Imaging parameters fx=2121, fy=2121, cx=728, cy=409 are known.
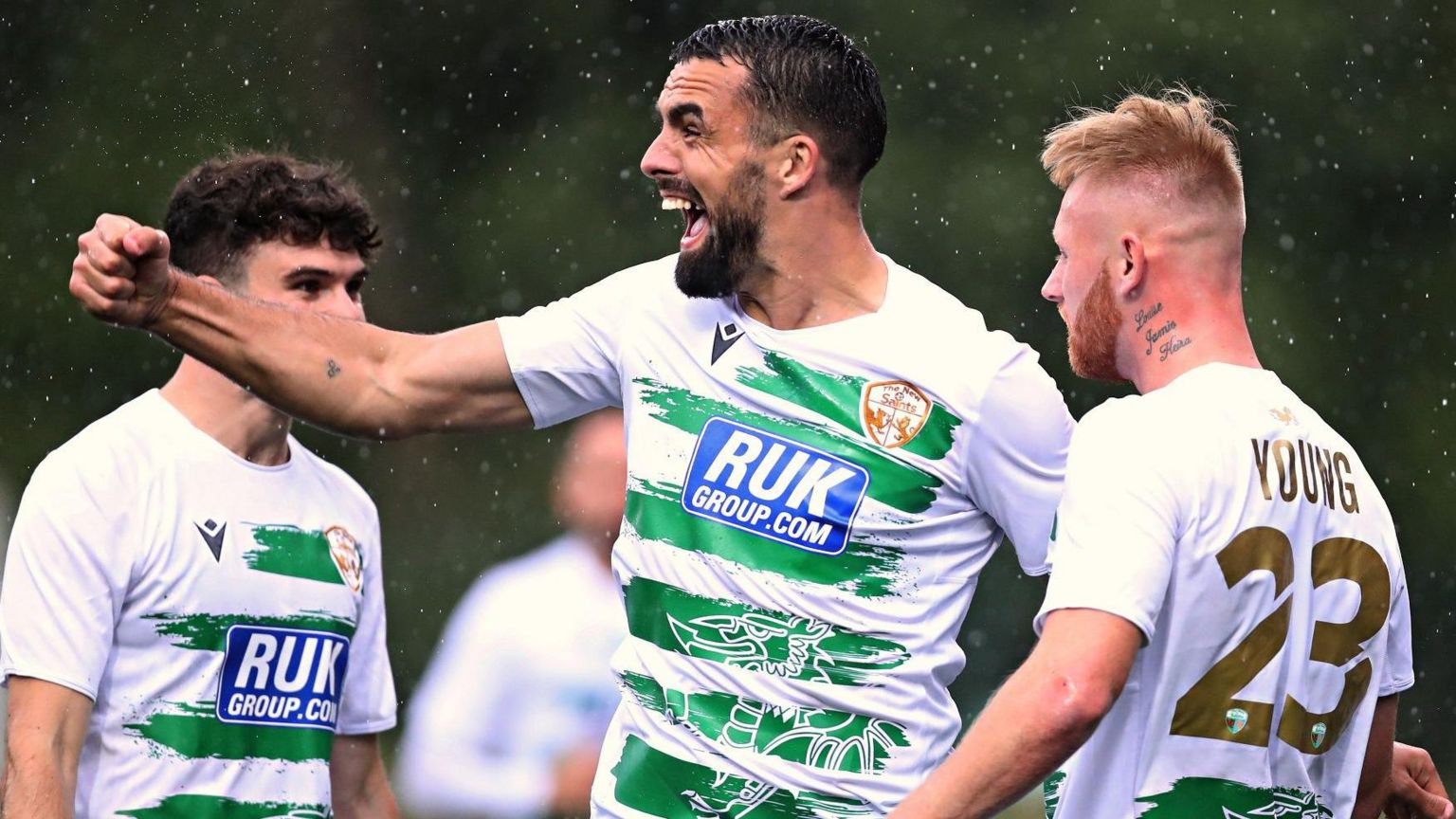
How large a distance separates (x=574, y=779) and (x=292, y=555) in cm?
125

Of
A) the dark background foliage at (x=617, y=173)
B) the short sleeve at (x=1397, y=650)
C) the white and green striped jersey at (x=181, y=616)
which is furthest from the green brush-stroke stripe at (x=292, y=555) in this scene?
the dark background foliage at (x=617, y=173)

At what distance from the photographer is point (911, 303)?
14.9ft

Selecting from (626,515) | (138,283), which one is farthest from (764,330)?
(138,283)

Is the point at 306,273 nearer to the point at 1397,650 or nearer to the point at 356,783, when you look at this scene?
the point at 356,783

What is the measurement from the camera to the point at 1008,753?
3430 mm

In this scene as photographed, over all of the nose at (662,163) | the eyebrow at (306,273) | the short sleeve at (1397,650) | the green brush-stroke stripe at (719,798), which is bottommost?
the green brush-stroke stripe at (719,798)

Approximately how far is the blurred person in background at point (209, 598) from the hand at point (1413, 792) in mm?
2461

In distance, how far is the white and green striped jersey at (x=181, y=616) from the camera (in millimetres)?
4727

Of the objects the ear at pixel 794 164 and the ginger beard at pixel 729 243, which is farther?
the ear at pixel 794 164

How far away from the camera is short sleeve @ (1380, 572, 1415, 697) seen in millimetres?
4105

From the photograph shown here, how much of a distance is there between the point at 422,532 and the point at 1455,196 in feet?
27.7

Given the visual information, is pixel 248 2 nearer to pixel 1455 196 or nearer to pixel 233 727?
pixel 1455 196

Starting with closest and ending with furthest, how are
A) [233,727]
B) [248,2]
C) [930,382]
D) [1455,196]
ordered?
[930,382]
[233,727]
[1455,196]
[248,2]

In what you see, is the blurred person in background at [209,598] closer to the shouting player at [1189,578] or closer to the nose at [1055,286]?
Answer: the nose at [1055,286]
